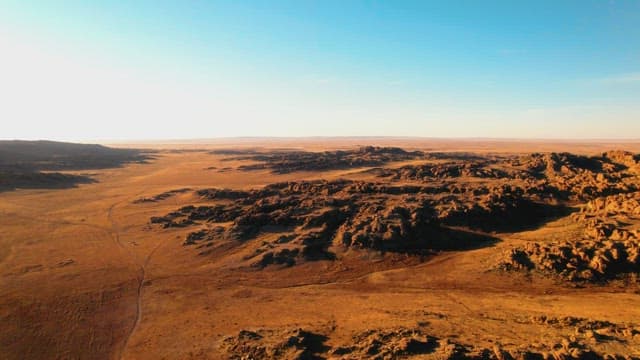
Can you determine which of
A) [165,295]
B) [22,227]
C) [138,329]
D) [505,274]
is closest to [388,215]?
[505,274]

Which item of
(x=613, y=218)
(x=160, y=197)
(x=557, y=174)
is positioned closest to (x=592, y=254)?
(x=613, y=218)

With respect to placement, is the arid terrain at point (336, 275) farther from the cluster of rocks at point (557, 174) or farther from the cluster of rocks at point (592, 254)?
the cluster of rocks at point (557, 174)

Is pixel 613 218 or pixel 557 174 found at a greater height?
pixel 557 174

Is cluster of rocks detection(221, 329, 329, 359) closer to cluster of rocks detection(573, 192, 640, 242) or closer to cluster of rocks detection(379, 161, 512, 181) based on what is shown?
cluster of rocks detection(573, 192, 640, 242)

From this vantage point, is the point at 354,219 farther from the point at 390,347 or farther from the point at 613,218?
the point at 613,218

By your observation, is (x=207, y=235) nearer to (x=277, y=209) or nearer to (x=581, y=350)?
(x=277, y=209)

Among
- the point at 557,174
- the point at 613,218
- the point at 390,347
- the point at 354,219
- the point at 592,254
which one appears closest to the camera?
the point at 390,347

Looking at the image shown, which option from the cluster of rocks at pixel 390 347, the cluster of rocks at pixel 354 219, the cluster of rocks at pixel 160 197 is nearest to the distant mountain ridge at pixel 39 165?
the cluster of rocks at pixel 160 197

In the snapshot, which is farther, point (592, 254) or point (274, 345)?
point (592, 254)
